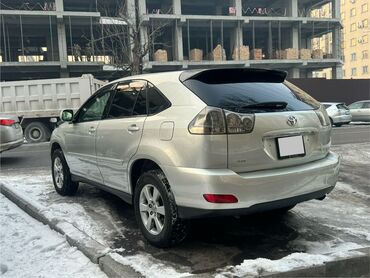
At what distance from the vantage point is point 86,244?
3.71 metres

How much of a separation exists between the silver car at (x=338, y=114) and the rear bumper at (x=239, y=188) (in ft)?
59.0

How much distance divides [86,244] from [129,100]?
1568 millimetres

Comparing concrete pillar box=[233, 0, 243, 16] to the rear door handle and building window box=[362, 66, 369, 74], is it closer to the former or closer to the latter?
the rear door handle

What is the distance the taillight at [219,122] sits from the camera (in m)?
3.33

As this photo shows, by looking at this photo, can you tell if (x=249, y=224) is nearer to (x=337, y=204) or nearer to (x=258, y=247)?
(x=258, y=247)

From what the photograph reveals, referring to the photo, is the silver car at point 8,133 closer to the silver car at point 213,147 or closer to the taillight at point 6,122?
the taillight at point 6,122

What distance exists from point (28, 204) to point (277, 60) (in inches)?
1263

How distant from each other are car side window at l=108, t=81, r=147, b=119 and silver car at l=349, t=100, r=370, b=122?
20.3 m

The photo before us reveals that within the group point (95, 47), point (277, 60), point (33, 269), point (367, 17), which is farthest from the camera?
point (367, 17)

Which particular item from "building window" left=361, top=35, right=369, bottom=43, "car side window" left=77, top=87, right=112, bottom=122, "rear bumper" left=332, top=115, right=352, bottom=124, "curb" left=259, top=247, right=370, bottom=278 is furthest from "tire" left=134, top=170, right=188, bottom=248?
"building window" left=361, top=35, right=369, bottom=43

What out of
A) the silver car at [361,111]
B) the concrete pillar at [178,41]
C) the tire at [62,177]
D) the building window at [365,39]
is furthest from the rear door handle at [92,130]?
the building window at [365,39]

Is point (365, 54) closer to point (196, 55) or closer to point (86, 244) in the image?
point (196, 55)

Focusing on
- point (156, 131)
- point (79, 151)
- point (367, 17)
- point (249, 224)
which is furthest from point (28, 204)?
point (367, 17)

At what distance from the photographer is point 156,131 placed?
147 inches
